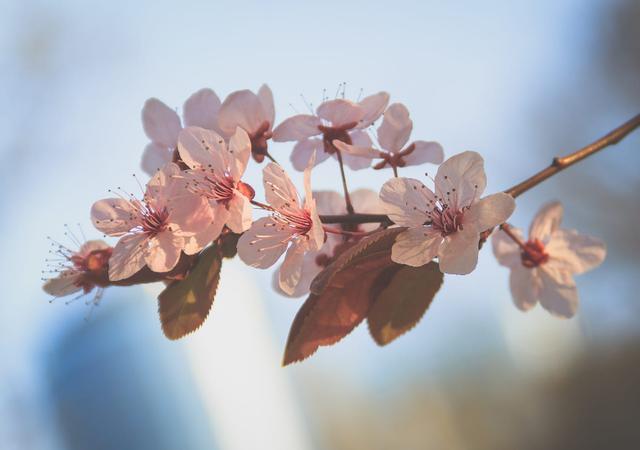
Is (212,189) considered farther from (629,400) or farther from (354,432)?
(629,400)

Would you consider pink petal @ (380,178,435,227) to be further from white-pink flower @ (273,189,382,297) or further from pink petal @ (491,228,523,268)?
pink petal @ (491,228,523,268)

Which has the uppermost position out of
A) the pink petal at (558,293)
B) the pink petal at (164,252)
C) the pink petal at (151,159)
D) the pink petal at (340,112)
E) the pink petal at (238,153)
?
the pink petal at (151,159)

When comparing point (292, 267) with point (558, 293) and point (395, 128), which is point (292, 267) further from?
point (558, 293)

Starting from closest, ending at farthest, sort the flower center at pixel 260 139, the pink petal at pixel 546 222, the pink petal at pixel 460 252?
the pink petal at pixel 460 252 → the flower center at pixel 260 139 → the pink petal at pixel 546 222

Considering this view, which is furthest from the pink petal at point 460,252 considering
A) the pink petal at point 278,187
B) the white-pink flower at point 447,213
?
the pink petal at point 278,187

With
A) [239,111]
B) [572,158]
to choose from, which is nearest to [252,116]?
[239,111]

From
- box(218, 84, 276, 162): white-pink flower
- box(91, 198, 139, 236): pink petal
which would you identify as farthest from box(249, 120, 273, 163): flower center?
box(91, 198, 139, 236): pink petal

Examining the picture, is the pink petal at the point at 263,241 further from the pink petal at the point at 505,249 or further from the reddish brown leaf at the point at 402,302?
the pink petal at the point at 505,249
